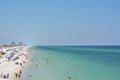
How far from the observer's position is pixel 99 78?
113ft

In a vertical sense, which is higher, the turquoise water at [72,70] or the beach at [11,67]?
the beach at [11,67]

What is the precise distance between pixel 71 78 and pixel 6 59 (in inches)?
1035

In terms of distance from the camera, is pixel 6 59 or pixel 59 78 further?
pixel 6 59

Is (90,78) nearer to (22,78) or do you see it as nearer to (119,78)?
(119,78)

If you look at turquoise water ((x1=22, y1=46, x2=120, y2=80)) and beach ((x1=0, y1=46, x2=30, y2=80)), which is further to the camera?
turquoise water ((x1=22, y1=46, x2=120, y2=80))

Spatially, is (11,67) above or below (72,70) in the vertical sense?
above

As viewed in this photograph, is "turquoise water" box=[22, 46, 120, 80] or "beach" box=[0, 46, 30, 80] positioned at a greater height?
A: "beach" box=[0, 46, 30, 80]

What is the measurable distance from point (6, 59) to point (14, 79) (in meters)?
25.6

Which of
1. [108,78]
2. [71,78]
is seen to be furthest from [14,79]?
[108,78]

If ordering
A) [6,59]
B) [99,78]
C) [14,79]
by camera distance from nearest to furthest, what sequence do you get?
1. [14,79]
2. [99,78]
3. [6,59]

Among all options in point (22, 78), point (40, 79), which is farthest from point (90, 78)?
point (22, 78)

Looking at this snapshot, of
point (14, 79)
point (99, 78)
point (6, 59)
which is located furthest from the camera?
point (6, 59)

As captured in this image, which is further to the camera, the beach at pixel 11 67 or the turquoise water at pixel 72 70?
the turquoise water at pixel 72 70

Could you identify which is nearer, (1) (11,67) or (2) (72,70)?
(2) (72,70)
